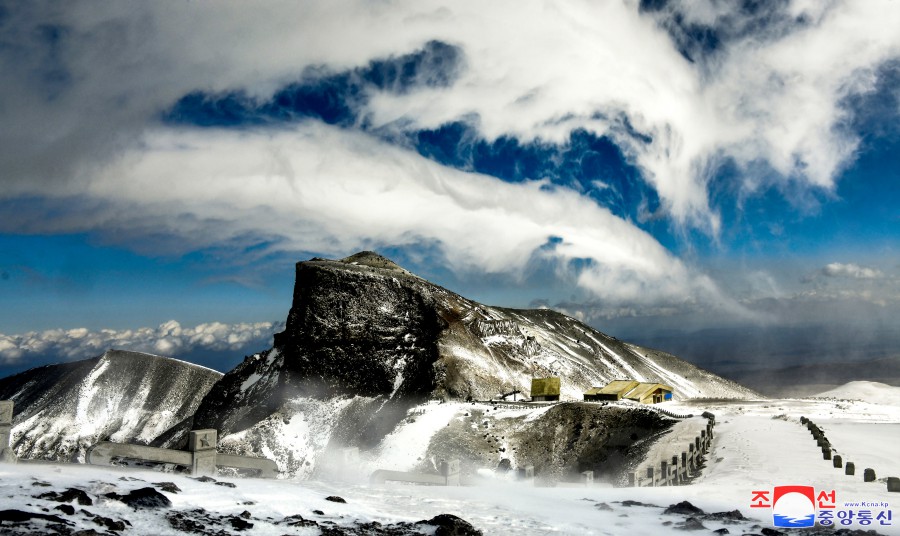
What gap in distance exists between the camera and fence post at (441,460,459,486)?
19719 mm

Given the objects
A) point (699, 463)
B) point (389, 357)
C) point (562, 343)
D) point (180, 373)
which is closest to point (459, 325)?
point (389, 357)

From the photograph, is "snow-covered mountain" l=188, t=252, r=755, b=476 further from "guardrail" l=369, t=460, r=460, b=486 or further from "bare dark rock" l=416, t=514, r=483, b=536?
"bare dark rock" l=416, t=514, r=483, b=536

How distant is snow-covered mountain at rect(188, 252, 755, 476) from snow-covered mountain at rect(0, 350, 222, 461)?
219ft

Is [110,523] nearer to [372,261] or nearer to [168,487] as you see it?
[168,487]

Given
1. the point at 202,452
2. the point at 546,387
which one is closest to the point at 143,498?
the point at 202,452

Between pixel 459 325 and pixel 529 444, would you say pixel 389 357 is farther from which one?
pixel 529 444

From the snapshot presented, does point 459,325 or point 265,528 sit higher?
point 459,325

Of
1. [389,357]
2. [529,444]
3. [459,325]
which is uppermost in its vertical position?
[459,325]

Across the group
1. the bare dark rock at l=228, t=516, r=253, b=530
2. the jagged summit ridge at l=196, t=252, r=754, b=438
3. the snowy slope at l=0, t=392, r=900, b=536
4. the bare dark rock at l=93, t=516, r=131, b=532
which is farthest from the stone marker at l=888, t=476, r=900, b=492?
the jagged summit ridge at l=196, t=252, r=754, b=438

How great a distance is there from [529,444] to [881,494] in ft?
135

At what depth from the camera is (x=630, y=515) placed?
14.6 m

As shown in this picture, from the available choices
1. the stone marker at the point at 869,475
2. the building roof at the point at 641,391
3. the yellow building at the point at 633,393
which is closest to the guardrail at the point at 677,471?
the stone marker at the point at 869,475

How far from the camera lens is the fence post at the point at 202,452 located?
16297 mm

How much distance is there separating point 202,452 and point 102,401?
166 meters
